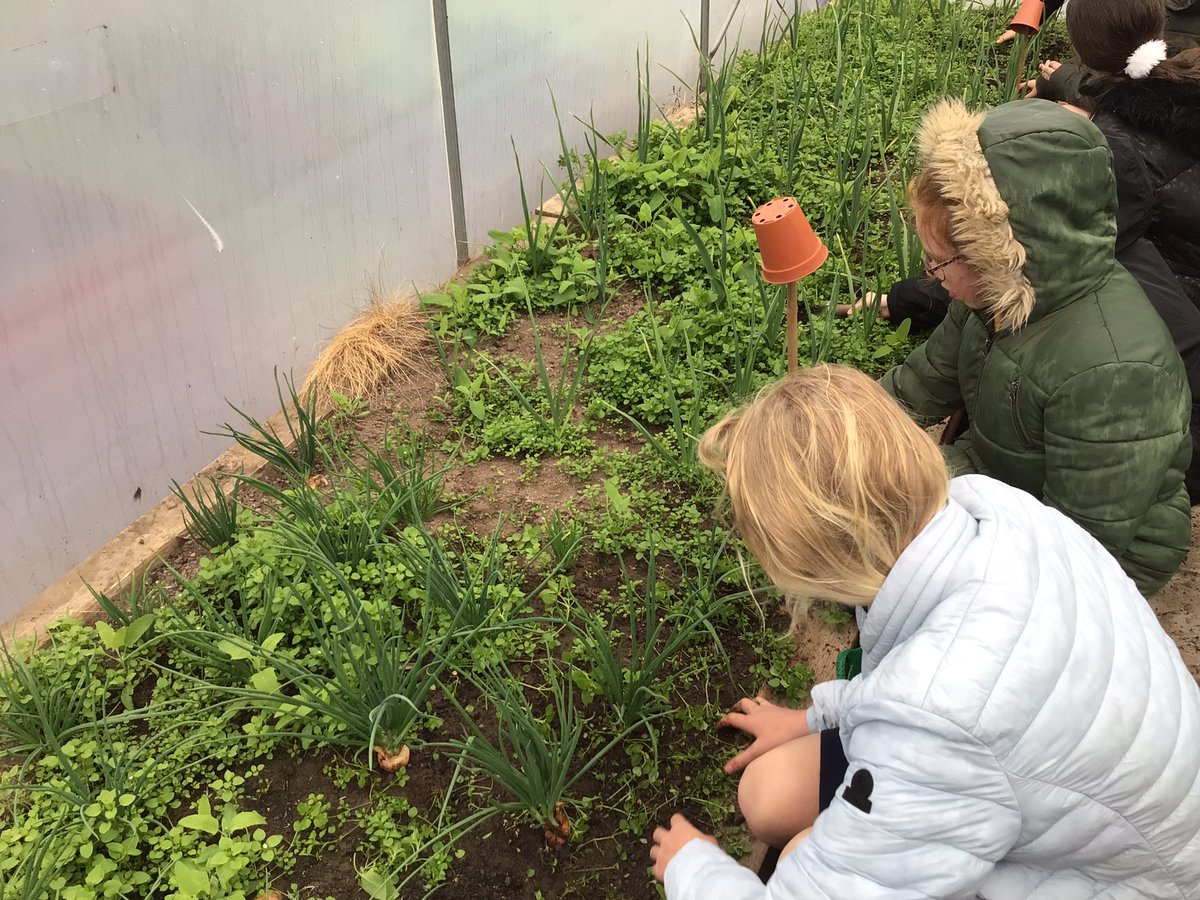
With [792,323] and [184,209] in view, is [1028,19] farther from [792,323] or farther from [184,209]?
[184,209]

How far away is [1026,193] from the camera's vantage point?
1605 mm

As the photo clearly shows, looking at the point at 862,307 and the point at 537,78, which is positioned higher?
the point at 537,78

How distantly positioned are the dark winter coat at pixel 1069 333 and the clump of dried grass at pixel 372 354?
1.68 meters

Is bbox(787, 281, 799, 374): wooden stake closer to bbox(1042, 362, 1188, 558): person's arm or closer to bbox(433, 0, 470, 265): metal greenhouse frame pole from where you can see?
bbox(1042, 362, 1188, 558): person's arm

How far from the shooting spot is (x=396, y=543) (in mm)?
2127

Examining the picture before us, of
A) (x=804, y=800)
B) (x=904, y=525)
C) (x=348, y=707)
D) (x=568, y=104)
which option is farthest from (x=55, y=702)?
(x=568, y=104)

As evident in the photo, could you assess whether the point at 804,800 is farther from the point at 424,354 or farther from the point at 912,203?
the point at 424,354

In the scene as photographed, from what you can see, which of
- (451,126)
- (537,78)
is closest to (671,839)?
(451,126)

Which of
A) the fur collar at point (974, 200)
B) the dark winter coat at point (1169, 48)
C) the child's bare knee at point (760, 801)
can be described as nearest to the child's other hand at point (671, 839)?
the child's bare knee at point (760, 801)

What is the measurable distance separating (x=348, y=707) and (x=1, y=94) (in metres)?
1.37

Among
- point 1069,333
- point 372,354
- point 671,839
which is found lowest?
point 671,839

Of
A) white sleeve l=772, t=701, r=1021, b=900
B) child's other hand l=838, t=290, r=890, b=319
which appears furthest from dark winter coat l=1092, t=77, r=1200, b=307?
white sleeve l=772, t=701, r=1021, b=900

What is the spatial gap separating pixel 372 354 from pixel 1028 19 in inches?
119

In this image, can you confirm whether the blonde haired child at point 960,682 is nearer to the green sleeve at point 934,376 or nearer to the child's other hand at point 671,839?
the child's other hand at point 671,839
